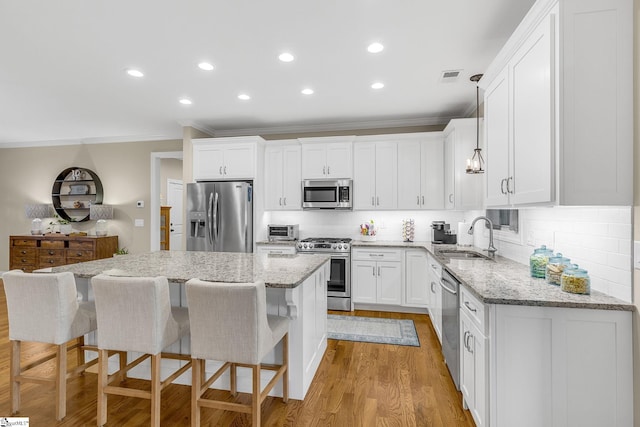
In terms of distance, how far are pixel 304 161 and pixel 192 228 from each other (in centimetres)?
187

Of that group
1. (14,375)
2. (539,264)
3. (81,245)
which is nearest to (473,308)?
(539,264)

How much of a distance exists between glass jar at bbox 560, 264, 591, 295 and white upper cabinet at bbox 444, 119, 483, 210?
2.04 m

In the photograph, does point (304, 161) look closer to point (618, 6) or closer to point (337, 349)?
point (337, 349)

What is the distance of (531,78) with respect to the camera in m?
1.76

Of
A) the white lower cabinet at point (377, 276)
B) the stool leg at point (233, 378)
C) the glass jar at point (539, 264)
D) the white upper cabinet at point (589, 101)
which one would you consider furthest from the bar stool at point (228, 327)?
the white lower cabinet at point (377, 276)

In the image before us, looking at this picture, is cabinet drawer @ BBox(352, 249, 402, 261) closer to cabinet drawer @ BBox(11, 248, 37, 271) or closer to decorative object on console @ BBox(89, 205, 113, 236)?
decorative object on console @ BBox(89, 205, 113, 236)

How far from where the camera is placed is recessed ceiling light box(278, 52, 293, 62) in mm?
2797

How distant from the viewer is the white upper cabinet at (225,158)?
4.63 meters

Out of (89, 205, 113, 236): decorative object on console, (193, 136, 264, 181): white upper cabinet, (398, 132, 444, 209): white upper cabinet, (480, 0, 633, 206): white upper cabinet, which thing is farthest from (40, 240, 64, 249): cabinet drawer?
(480, 0, 633, 206): white upper cabinet

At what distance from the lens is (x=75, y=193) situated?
19.3 ft

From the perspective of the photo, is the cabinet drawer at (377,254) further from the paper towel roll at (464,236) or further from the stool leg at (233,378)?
the stool leg at (233,378)

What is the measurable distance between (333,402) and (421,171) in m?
3.20

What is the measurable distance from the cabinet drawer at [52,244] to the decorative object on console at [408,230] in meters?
5.60

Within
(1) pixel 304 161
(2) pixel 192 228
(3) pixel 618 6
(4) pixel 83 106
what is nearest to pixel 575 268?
(3) pixel 618 6
